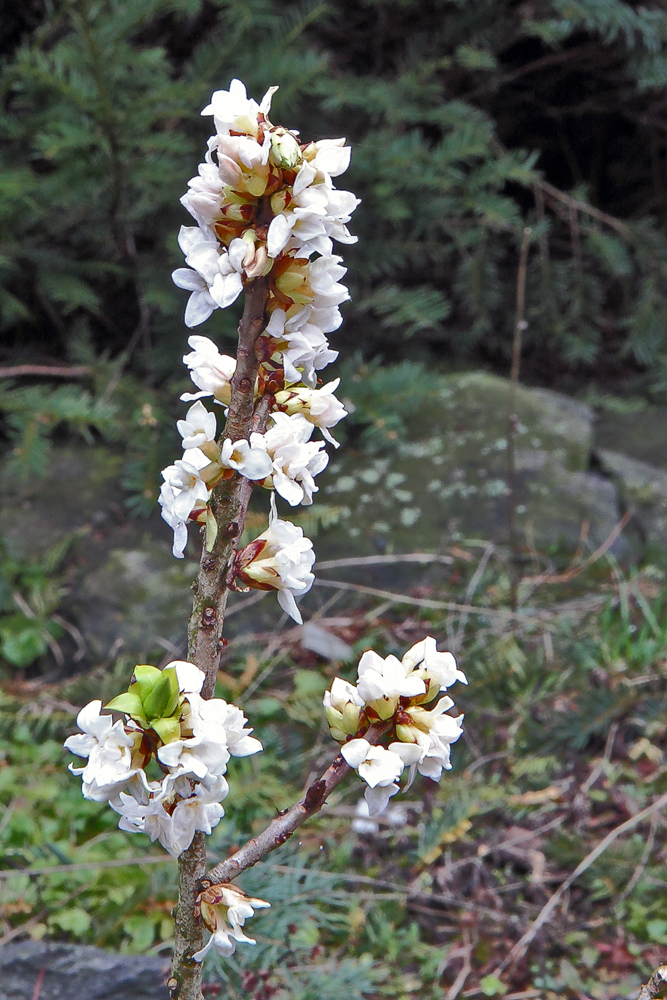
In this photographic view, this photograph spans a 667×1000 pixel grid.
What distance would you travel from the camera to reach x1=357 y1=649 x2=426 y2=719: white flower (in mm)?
777

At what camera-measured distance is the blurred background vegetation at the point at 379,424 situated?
5.46ft

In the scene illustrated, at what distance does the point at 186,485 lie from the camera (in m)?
0.79

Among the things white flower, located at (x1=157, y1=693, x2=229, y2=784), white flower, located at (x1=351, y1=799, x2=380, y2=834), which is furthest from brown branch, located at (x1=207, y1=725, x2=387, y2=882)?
white flower, located at (x1=351, y1=799, x2=380, y2=834)

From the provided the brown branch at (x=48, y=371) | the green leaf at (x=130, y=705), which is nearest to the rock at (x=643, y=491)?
the brown branch at (x=48, y=371)

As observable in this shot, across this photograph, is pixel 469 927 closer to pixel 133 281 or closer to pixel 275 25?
pixel 133 281

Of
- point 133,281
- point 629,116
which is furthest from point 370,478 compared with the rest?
point 629,116

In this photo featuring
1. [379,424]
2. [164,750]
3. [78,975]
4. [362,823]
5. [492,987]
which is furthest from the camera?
[379,424]

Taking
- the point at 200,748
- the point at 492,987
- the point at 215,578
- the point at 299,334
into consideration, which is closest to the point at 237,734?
the point at 200,748

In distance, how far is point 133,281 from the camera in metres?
3.02

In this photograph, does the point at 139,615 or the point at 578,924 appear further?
the point at 139,615

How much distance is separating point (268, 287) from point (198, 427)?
15cm

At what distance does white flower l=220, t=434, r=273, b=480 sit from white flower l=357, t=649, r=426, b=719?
0.19 meters

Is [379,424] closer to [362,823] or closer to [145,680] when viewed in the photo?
[362,823]

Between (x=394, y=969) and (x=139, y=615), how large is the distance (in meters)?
1.22
